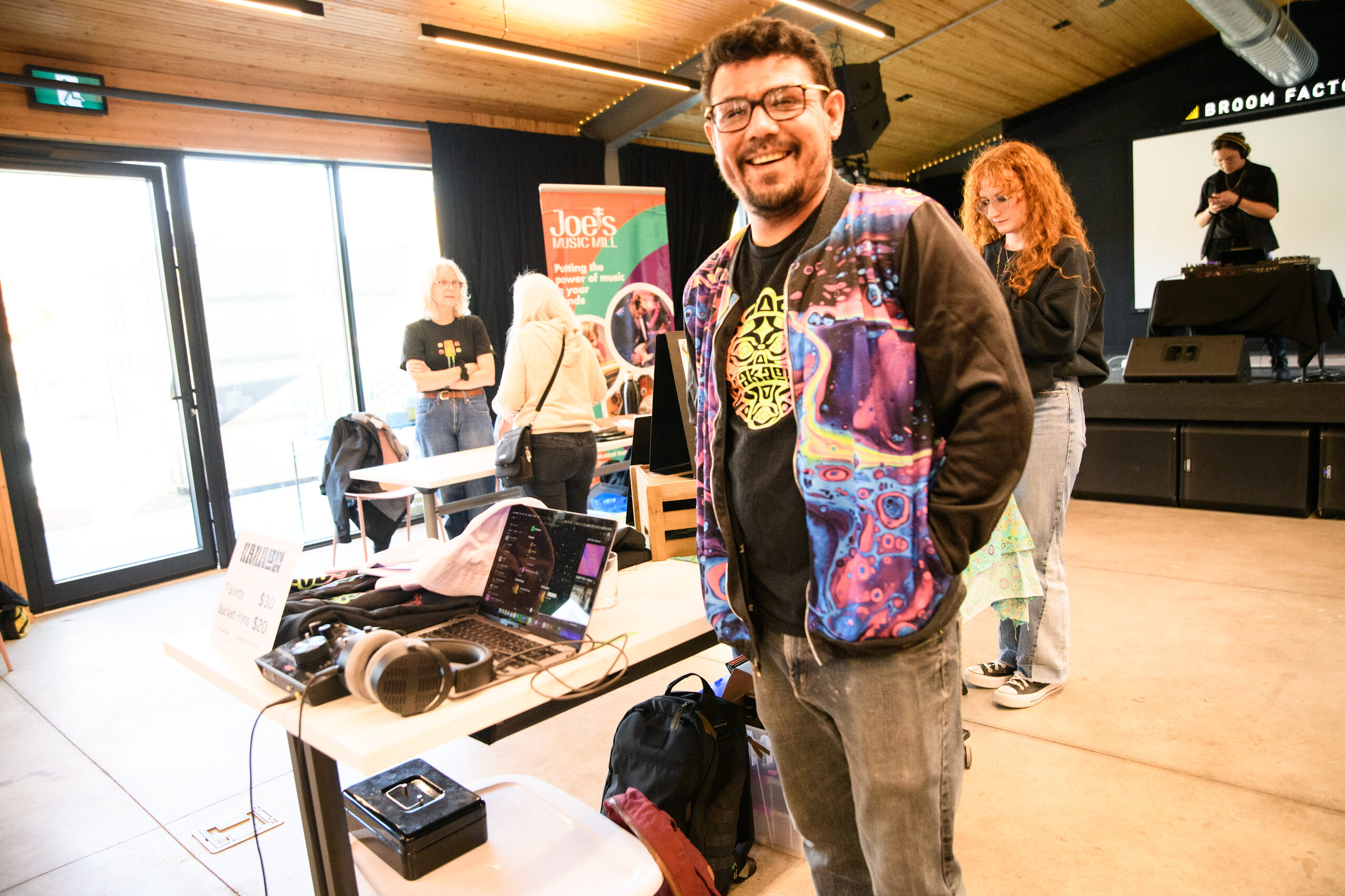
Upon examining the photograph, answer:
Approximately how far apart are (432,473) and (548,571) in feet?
7.18

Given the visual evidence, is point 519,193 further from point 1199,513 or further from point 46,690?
point 1199,513

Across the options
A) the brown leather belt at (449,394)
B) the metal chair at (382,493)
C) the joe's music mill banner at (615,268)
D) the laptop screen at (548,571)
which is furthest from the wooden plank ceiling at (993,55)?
the laptop screen at (548,571)

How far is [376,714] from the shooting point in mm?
1189

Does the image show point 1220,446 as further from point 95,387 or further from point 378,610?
point 95,387

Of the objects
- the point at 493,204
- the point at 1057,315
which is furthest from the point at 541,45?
the point at 1057,315

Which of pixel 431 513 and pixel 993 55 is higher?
pixel 993 55

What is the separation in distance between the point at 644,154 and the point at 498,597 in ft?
21.1

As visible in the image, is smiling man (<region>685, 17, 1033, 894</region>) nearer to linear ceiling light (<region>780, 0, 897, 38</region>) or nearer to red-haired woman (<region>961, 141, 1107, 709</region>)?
red-haired woman (<region>961, 141, 1107, 709</region>)

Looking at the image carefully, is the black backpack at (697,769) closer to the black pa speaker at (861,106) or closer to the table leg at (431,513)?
the table leg at (431,513)

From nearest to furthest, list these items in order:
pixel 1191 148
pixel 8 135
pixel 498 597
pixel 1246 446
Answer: pixel 498 597, pixel 8 135, pixel 1246 446, pixel 1191 148

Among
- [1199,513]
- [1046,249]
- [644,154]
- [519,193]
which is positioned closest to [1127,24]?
[644,154]

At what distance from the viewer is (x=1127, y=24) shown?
7.66 meters

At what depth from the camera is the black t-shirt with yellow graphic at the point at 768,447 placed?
3.77ft

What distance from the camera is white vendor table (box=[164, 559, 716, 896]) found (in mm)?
1125
